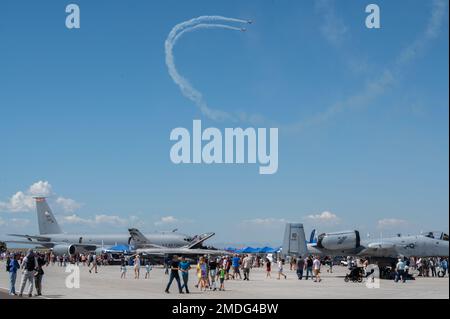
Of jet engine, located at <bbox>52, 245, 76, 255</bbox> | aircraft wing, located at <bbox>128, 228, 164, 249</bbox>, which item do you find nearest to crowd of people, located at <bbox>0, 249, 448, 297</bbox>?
aircraft wing, located at <bbox>128, 228, 164, 249</bbox>

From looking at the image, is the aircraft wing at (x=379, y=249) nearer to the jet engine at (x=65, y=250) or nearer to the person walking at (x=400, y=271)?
the person walking at (x=400, y=271)

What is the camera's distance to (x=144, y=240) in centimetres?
5853

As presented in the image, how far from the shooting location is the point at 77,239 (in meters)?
72.4

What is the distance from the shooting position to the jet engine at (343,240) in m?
36.5

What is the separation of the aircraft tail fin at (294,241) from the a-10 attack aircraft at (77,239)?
1296 cm

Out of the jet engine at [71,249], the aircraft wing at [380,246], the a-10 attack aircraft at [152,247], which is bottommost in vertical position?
the jet engine at [71,249]

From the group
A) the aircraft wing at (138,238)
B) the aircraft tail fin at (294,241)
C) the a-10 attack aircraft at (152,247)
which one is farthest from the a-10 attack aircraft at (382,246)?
the aircraft wing at (138,238)

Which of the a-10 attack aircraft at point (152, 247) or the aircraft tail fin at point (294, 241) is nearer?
the aircraft tail fin at point (294, 241)

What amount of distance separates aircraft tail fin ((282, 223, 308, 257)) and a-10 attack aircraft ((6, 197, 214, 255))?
13.0 metres
